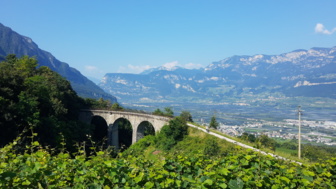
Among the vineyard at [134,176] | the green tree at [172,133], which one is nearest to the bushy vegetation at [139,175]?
the vineyard at [134,176]

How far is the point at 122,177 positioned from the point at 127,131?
50.9m

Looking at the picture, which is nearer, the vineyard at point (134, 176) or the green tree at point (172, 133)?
the vineyard at point (134, 176)

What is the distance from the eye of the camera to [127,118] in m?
41.0

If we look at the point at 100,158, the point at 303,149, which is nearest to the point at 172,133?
the point at 303,149

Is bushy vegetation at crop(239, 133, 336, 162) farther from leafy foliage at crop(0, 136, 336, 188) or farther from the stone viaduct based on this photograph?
the stone viaduct

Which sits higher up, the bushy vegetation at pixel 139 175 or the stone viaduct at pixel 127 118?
the bushy vegetation at pixel 139 175

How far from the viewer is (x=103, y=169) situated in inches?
165

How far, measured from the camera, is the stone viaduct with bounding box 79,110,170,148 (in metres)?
37.0

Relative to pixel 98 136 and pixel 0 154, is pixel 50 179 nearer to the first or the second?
pixel 0 154

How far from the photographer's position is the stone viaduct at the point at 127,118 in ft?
121

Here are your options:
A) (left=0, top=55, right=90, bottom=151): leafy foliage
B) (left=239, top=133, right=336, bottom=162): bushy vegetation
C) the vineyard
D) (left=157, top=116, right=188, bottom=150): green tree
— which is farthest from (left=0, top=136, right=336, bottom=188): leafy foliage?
(left=157, top=116, right=188, bottom=150): green tree

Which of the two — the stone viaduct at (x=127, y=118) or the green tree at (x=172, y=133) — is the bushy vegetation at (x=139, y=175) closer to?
the green tree at (x=172, y=133)

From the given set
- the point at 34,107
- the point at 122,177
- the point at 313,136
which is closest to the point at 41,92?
the point at 34,107

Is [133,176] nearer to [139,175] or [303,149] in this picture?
[139,175]
